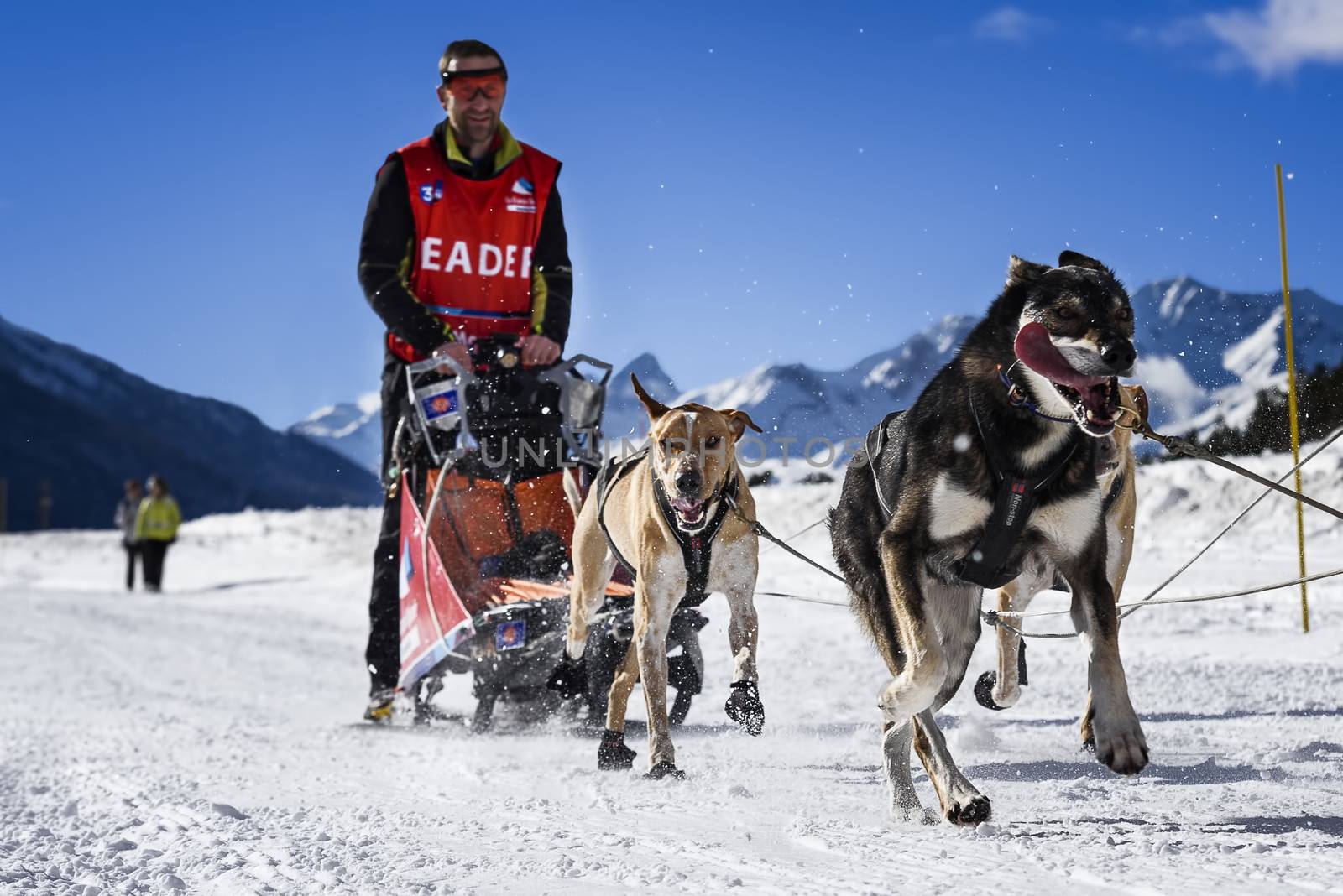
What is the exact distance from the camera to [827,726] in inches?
192

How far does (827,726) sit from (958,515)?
2535mm

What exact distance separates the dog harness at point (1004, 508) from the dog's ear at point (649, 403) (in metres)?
0.99

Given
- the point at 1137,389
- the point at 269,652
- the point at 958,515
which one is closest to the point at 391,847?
the point at 958,515

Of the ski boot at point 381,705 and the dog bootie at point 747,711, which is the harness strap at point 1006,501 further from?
the ski boot at point 381,705

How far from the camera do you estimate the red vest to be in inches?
176

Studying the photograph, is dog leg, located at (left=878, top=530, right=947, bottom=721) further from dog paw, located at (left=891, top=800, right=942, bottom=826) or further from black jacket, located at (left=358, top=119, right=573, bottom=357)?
black jacket, located at (left=358, top=119, right=573, bottom=357)

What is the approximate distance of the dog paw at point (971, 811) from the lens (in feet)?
8.68

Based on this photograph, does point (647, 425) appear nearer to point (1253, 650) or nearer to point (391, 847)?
point (391, 847)

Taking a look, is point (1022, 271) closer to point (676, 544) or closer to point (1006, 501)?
point (1006, 501)

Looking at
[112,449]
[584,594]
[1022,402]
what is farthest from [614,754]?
[112,449]

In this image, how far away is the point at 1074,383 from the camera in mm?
2232

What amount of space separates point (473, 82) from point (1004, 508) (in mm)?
2577

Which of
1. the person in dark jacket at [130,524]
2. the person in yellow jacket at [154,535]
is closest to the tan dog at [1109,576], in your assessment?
the person in yellow jacket at [154,535]

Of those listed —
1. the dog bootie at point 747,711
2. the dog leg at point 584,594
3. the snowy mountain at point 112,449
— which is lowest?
the dog bootie at point 747,711
